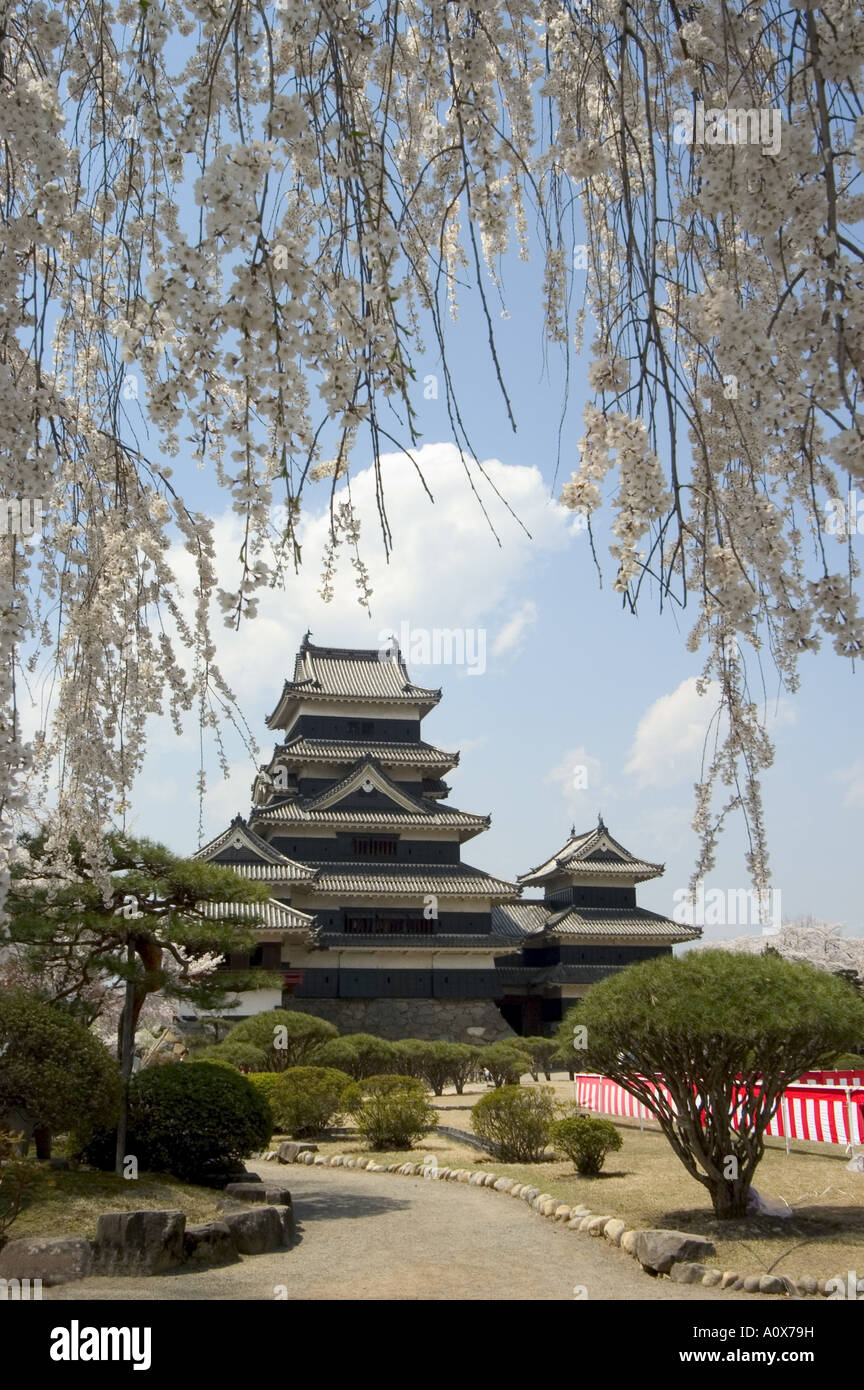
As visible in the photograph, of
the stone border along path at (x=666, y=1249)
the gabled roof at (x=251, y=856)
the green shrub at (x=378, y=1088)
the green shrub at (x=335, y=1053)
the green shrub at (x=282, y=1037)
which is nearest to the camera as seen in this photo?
the stone border along path at (x=666, y=1249)

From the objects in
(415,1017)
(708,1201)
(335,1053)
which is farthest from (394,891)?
(708,1201)

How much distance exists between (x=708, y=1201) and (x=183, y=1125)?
4.52m

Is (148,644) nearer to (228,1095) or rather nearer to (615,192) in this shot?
(615,192)

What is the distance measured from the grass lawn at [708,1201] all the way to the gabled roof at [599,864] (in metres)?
16.8

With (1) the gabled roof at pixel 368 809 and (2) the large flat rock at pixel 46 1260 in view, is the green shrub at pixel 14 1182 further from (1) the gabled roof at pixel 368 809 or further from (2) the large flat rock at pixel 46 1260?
(1) the gabled roof at pixel 368 809

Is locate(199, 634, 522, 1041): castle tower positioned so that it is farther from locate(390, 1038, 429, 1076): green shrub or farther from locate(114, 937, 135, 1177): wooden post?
locate(114, 937, 135, 1177): wooden post

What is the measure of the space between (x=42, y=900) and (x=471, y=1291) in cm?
484

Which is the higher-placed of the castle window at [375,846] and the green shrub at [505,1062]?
the castle window at [375,846]

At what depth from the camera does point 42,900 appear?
8750mm

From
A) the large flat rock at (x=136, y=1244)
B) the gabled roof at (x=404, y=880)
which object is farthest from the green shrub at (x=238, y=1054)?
the large flat rock at (x=136, y=1244)

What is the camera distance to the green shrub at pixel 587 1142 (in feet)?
34.1

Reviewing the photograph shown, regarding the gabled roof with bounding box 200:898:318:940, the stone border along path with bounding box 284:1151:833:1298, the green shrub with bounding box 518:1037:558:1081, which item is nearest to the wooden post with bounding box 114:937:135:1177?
the stone border along path with bounding box 284:1151:833:1298

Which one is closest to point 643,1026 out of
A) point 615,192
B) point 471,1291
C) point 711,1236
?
point 711,1236

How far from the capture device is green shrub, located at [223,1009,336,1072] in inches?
684
